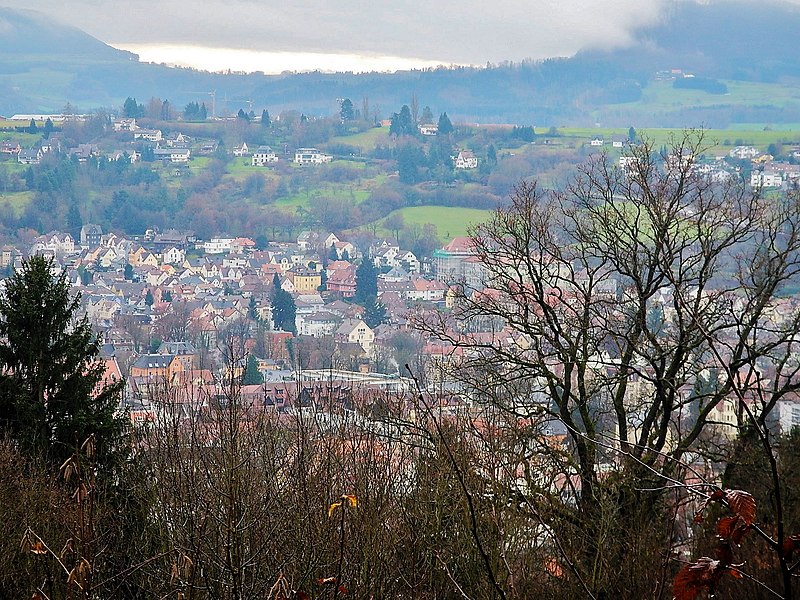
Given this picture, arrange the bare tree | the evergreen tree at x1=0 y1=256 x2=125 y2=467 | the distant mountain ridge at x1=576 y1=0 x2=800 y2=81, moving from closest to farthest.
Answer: the bare tree
the evergreen tree at x1=0 y1=256 x2=125 y2=467
the distant mountain ridge at x1=576 y1=0 x2=800 y2=81

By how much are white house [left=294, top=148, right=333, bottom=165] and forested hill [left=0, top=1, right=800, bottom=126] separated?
3622cm

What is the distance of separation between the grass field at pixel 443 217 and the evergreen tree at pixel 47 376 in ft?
196

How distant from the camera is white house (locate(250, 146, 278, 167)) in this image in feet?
312

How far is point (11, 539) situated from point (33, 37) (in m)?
207

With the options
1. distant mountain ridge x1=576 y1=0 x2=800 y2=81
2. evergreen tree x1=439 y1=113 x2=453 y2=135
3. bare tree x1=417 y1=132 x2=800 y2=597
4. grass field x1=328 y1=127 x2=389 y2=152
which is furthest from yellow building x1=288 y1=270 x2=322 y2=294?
distant mountain ridge x1=576 y1=0 x2=800 y2=81

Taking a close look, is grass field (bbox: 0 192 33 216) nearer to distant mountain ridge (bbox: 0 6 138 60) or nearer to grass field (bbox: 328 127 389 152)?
grass field (bbox: 328 127 389 152)

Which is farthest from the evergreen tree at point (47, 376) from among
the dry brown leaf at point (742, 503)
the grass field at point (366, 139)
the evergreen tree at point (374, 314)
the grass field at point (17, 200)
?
the grass field at point (366, 139)

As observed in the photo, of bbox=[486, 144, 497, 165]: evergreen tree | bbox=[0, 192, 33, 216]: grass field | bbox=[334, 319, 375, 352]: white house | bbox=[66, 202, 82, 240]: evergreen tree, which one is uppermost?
bbox=[486, 144, 497, 165]: evergreen tree

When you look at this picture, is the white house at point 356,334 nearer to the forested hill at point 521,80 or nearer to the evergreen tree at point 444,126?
the evergreen tree at point 444,126

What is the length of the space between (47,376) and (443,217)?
67.6 metres

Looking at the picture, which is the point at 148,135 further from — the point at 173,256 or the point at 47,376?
the point at 47,376

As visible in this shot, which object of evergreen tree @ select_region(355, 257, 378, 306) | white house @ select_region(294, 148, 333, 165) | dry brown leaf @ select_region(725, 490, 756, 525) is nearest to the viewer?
dry brown leaf @ select_region(725, 490, 756, 525)

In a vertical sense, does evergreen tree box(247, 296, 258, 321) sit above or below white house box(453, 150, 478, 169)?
below

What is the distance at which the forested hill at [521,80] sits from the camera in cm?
13362
